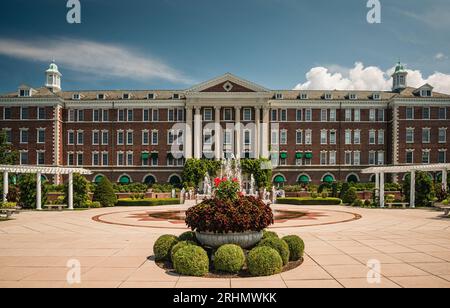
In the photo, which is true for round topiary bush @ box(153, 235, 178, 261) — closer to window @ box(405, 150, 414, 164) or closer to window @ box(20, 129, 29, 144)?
window @ box(20, 129, 29, 144)

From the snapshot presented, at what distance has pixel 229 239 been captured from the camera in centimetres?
1061

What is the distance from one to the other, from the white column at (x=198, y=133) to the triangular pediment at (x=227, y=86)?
3469 millimetres

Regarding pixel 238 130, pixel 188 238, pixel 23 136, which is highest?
pixel 238 130

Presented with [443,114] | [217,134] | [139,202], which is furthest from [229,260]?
[443,114]

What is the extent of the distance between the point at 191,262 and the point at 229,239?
1539mm

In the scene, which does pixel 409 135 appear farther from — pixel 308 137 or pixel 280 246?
pixel 280 246

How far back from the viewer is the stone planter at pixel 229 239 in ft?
34.8

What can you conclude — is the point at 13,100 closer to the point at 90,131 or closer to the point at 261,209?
the point at 90,131

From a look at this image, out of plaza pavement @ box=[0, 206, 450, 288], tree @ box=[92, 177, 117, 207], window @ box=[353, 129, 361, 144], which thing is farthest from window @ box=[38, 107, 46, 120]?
window @ box=[353, 129, 361, 144]

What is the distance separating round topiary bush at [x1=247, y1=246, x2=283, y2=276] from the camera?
31.0 feet

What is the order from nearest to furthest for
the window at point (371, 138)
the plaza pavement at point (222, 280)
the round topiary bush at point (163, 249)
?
the plaza pavement at point (222, 280)
the round topiary bush at point (163, 249)
the window at point (371, 138)

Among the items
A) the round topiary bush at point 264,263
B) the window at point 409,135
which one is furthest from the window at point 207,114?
the round topiary bush at point 264,263

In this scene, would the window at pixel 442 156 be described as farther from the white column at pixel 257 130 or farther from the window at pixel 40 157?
the window at pixel 40 157
